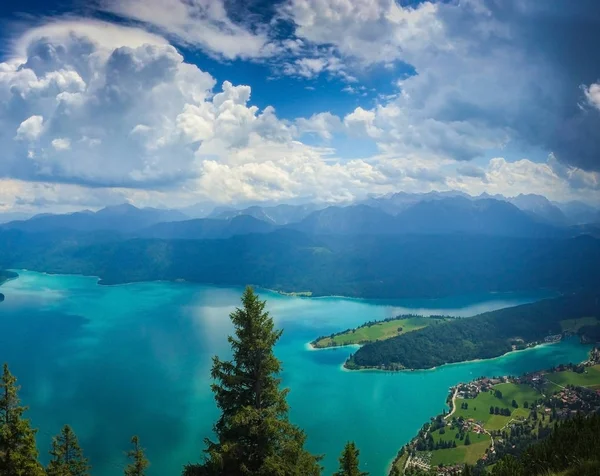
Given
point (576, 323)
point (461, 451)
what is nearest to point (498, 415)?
point (461, 451)

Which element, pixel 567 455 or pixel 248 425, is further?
pixel 567 455

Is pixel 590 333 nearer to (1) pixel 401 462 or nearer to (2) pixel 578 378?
(2) pixel 578 378

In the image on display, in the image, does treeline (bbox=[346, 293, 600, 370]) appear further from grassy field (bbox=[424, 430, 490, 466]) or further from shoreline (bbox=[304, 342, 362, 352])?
grassy field (bbox=[424, 430, 490, 466])

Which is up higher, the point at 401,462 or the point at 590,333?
the point at 590,333

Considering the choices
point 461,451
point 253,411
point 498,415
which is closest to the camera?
point 253,411

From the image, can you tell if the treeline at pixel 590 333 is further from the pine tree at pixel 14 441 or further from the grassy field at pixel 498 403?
the pine tree at pixel 14 441

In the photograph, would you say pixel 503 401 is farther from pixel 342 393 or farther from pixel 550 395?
pixel 342 393
